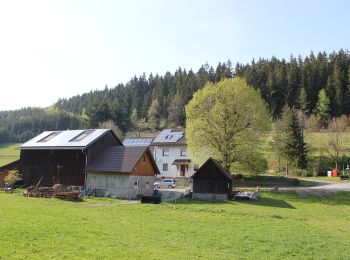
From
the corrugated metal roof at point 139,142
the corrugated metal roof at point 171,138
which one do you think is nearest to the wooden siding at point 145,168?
the corrugated metal roof at point 171,138

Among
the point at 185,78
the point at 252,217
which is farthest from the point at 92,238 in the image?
the point at 185,78

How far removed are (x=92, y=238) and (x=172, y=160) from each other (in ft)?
195

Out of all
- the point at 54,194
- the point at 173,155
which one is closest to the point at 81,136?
the point at 54,194

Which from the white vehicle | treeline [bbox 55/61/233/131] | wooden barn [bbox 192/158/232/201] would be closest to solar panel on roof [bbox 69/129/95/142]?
the white vehicle

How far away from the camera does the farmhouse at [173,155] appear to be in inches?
2938

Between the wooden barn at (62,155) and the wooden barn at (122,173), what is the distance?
171 cm

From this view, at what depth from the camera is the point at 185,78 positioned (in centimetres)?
16938

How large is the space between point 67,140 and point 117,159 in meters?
9.77

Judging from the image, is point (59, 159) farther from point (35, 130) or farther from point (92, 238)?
point (35, 130)

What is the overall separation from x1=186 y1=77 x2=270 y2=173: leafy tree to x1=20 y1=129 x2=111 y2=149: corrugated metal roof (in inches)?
520

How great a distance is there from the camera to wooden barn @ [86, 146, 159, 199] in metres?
46.5

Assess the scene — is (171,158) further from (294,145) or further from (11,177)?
(11,177)

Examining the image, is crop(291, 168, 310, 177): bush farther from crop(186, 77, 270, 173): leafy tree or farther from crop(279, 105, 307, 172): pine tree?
crop(186, 77, 270, 173): leafy tree

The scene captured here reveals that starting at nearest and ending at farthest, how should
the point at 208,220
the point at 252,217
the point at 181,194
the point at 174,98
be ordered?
the point at 208,220 → the point at 252,217 → the point at 181,194 → the point at 174,98
